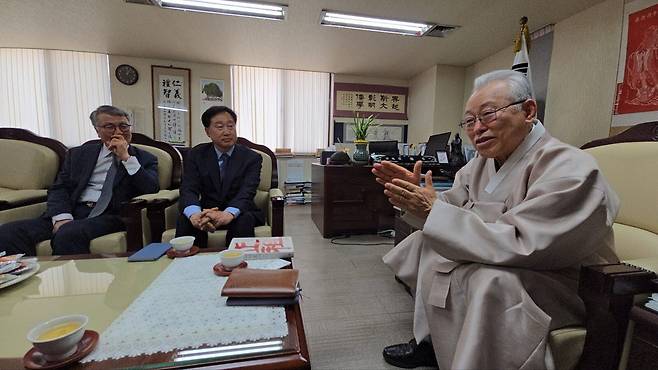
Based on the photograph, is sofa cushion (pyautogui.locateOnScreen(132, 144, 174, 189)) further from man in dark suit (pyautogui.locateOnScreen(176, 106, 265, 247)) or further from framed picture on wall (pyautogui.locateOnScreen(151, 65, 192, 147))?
framed picture on wall (pyautogui.locateOnScreen(151, 65, 192, 147))

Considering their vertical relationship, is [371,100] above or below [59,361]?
above

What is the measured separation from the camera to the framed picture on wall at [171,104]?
13.3 feet

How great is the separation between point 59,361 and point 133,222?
1.10m

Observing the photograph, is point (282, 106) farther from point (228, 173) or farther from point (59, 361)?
point (59, 361)

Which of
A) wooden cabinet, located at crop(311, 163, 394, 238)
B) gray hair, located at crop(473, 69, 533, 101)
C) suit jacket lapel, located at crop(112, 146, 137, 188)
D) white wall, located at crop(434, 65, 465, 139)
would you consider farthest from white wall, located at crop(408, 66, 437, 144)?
suit jacket lapel, located at crop(112, 146, 137, 188)

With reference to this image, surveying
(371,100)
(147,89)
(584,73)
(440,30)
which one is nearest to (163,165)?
(147,89)

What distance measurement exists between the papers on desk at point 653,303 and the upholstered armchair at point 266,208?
1443 mm

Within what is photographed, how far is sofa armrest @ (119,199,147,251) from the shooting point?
1.54 meters

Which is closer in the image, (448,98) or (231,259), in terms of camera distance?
(231,259)

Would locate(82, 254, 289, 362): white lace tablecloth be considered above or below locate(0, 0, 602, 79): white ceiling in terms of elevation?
below

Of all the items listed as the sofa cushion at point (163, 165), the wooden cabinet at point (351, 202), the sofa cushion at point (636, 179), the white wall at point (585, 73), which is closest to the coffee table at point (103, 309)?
the sofa cushion at point (163, 165)

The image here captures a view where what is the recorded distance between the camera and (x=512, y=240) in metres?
0.79

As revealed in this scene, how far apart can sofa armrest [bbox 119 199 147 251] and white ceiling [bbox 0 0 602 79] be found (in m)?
2.01

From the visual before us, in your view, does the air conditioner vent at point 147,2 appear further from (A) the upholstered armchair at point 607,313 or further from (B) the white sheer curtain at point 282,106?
(A) the upholstered armchair at point 607,313
